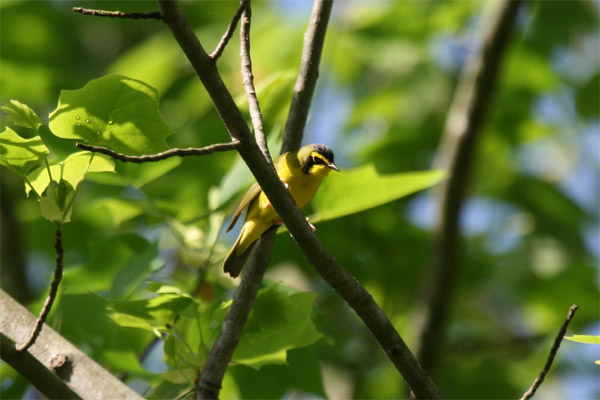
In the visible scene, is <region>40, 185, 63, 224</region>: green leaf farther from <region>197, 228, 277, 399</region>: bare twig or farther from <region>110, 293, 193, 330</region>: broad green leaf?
<region>197, 228, 277, 399</region>: bare twig

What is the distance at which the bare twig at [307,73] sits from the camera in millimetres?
2566

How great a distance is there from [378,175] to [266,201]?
3.22 ft

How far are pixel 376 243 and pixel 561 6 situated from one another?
7.93ft

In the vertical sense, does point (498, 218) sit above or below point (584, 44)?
below

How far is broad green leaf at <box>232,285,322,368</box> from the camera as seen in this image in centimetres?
233

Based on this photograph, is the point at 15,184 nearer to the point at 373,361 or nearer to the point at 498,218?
the point at 373,361

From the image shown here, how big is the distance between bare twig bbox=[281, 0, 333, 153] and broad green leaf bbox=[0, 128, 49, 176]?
1.03 meters

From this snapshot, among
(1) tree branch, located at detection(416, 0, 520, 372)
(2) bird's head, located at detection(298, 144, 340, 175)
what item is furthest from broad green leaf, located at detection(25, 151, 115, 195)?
(1) tree branch, located at detection(416, 0, 520, 372)

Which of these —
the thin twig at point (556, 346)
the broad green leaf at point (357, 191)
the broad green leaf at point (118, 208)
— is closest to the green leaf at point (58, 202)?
the broad green leaf at point (357, 191)

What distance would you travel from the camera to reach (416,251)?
16.2 ft

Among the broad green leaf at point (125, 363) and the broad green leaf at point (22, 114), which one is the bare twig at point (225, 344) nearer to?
the broad green leaf at point (125, 363)

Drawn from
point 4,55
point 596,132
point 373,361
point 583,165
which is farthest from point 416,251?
point 4,55

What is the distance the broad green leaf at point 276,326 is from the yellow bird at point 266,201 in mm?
503

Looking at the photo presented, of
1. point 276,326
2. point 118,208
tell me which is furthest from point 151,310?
point 118,208
